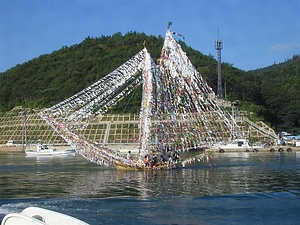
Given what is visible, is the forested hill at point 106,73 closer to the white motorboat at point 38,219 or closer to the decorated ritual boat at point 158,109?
the decorated ritual boat at point 158,109

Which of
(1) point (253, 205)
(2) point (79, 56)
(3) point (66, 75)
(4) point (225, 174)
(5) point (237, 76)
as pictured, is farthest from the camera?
(2) point (79, 56)

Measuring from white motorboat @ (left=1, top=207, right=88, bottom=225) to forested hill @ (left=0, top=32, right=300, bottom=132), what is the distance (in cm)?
9405

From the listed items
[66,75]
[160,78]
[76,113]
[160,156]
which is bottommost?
[160,156]

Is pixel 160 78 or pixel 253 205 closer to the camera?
pixel 253 205

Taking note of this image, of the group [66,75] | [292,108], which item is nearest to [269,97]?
[292,108]

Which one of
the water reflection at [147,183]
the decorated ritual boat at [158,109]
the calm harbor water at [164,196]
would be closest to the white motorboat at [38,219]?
the calm harbor water at [164,196]

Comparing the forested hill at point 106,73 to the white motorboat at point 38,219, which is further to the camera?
the forested hill at point 106,73

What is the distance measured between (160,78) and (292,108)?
8169 cm

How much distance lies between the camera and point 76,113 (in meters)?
41.7

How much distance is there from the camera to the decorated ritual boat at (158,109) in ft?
132

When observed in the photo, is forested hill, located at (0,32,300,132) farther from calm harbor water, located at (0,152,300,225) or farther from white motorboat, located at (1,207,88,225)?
white motorboat, located at (1,207,88,225)

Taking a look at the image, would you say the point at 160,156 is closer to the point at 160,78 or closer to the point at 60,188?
the point at 160,78

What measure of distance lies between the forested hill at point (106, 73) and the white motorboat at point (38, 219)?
94.1 metres

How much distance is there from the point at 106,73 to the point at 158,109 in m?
103
